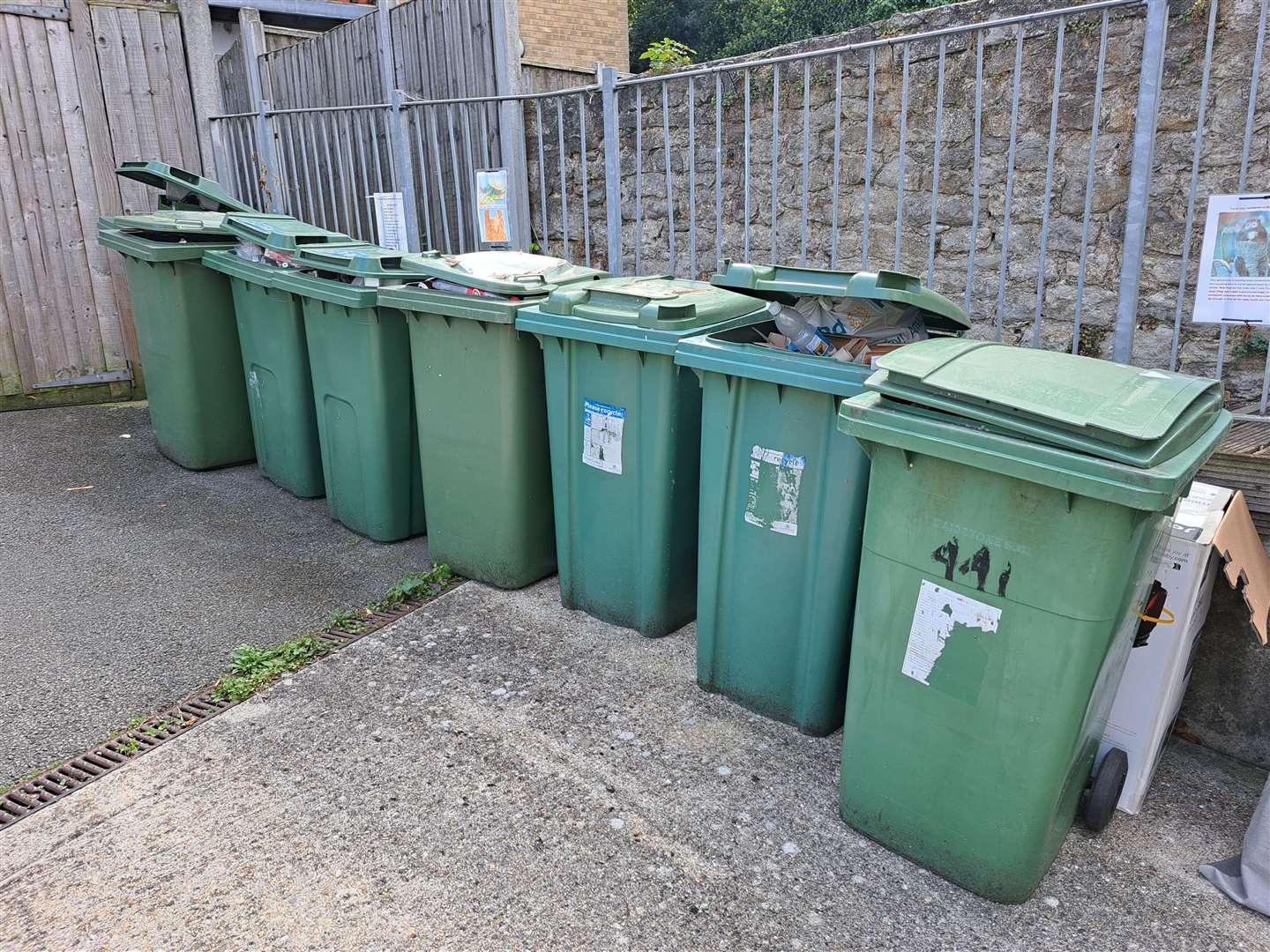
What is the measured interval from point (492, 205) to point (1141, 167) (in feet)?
12.1

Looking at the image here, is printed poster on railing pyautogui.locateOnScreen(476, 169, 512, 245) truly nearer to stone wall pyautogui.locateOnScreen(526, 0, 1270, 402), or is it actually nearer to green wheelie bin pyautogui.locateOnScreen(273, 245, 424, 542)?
stone wall pyautogui.locateOnScreen(526, 0, 1270, 402)

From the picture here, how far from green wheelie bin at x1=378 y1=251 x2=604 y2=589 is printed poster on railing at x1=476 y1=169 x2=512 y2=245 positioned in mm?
1679

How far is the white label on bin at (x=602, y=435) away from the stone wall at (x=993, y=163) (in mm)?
1885

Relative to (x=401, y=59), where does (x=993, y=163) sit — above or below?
below

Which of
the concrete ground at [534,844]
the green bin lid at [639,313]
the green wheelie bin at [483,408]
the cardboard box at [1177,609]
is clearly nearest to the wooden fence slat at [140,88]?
the green wheelie bin at [483,408]

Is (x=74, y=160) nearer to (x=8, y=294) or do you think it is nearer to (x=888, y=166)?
(x=8, y=294)

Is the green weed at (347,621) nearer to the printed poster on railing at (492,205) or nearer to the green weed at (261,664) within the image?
the green weed at (261,664)

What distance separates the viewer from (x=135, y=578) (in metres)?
4.06

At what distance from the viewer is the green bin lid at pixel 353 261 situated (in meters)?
3.94

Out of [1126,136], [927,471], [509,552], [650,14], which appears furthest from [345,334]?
[650,14]

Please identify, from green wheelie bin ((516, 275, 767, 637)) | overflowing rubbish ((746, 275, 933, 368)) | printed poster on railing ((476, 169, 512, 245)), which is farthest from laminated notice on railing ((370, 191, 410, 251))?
overflowing rubbish ((746, 275, 933, 368))

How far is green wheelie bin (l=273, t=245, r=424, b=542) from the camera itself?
159 inches

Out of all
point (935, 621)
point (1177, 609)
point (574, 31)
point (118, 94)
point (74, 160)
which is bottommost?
point (1177, 609)

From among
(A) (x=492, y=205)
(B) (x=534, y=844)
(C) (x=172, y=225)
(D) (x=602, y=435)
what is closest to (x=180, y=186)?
(C) (x=172, y=225)
